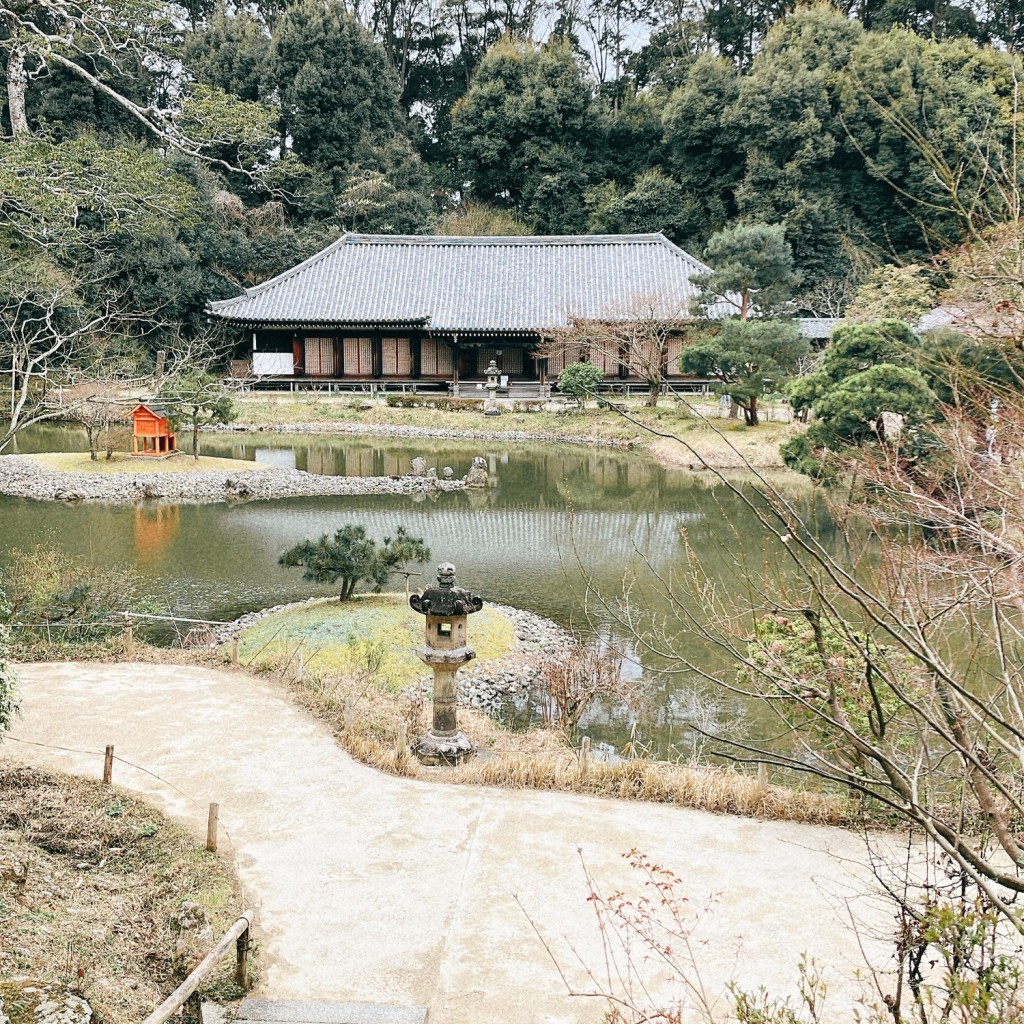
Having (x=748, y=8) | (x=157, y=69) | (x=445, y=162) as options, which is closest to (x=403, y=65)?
(x=445, y=162)

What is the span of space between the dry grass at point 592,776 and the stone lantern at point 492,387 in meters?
21.5

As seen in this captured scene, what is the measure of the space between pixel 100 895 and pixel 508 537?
11.2 m

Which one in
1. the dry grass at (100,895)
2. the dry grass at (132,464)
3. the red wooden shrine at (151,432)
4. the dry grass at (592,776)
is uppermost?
the red wooden shrine at (151,432)

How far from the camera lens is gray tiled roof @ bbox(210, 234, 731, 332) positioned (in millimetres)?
30672

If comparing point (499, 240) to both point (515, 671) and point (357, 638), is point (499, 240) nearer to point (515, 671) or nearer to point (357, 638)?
point (357, 638)

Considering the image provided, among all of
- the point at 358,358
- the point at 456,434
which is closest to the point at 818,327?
the point at 456,434

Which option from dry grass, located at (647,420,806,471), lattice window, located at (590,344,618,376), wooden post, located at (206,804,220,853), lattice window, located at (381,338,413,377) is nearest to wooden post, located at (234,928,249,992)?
wooden post, located at (206,804,220,853)

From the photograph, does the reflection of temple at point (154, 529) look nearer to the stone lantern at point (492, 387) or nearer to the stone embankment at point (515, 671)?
the stone embankment at point (515, 671)

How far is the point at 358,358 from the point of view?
31828 mm

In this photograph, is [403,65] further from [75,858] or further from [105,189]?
[75,858]

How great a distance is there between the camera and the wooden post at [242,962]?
3766 mm

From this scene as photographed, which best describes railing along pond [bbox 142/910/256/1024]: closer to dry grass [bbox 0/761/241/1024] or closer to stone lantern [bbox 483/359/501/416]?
dry grass [bbox 0/761/241/1024]

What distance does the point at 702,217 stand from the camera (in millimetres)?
39250

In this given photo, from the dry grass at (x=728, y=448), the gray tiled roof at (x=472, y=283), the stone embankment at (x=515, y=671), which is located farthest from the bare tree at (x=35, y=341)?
the dry grass at (x=728, y=448)
